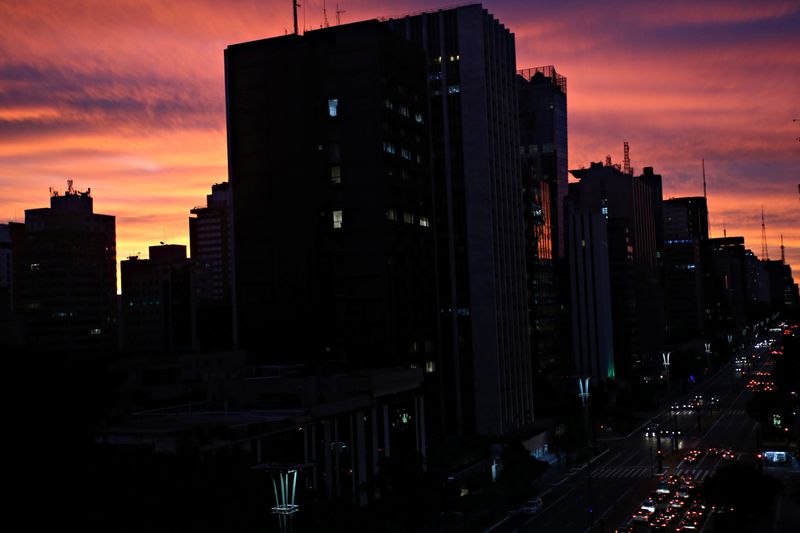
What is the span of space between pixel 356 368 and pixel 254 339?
17921 mm

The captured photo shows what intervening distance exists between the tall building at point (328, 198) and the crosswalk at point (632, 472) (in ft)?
90.0

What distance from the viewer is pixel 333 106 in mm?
116875

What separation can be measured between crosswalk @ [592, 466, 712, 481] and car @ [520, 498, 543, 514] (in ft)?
73.3

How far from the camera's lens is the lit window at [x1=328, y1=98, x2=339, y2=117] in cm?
11675

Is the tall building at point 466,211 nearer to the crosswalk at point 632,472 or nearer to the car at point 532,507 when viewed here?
the crosswalk at point 632,472

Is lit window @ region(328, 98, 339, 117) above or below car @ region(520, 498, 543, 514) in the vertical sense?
above

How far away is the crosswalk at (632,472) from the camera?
108 m

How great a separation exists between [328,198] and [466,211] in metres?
24.0

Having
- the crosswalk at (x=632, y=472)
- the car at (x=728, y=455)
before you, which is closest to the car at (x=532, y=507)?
the crosswalk at (x=632, y=472)

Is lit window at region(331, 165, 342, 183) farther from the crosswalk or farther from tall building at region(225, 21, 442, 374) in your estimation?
the crosswalk

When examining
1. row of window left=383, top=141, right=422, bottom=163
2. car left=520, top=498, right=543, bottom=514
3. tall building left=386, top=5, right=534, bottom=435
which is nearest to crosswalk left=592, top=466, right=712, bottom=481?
tall building left=386, top=5, right=534, bottom=435

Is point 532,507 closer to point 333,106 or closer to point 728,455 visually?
point 728,455

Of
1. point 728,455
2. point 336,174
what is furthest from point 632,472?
point 336,174

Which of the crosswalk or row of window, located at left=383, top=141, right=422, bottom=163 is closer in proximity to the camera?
the crosswalk
